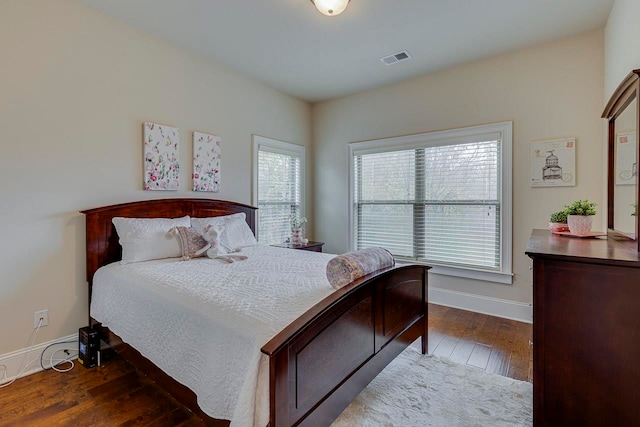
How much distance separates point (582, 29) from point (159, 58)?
3.96m

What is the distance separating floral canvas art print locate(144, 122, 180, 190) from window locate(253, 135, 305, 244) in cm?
104

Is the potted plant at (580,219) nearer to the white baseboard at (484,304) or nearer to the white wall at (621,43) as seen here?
the white wall at (621,43)

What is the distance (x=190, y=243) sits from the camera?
8.63ft

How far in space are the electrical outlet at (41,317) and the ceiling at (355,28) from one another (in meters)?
2.46

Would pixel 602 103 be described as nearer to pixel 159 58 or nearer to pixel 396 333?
pixel 396 333

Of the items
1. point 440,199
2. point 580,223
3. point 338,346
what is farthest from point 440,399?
point 440,199

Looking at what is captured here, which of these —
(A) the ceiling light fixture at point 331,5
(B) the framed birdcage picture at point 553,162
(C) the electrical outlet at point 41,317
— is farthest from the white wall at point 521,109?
(C) the electrical outlet at point 41,317

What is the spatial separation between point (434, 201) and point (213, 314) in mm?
3101

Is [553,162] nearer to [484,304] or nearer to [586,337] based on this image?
[484,304]

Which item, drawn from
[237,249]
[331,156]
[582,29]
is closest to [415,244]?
[331,156]

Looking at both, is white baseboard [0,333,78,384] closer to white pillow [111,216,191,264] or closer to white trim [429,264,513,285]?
white pillow [111,216,191,264]

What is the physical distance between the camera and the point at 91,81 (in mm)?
2553

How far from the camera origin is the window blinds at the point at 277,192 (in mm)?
4125

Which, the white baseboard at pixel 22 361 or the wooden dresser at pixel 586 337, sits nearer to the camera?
the wooden dresser at pixel 586 337
